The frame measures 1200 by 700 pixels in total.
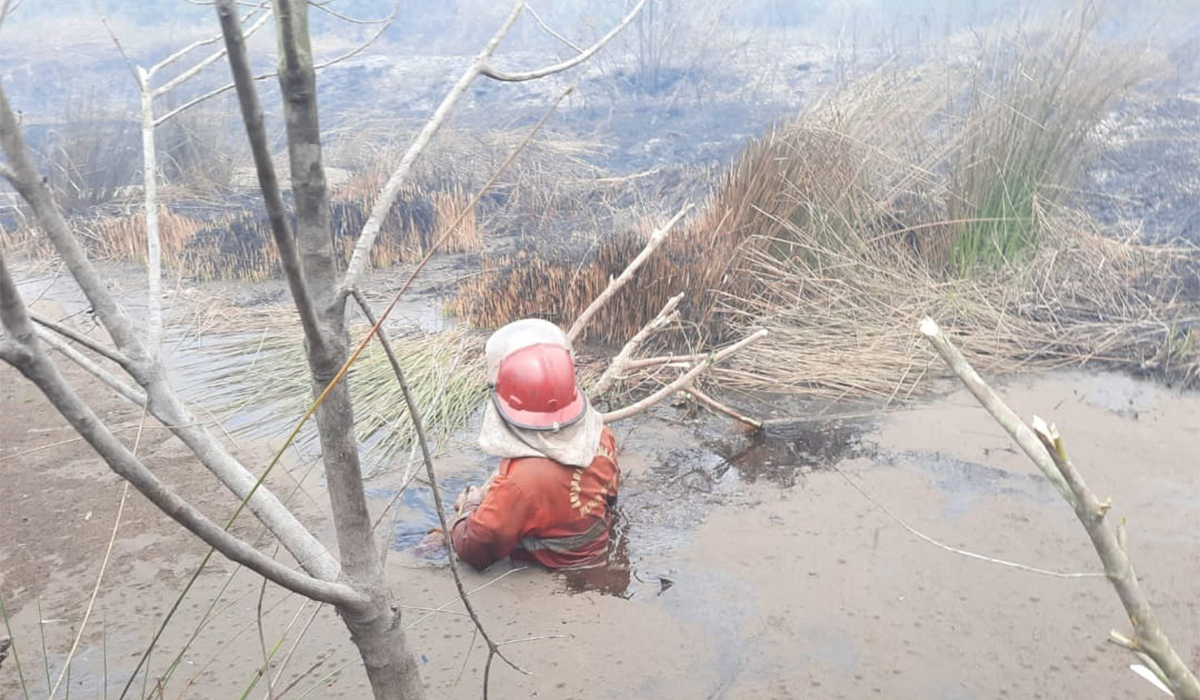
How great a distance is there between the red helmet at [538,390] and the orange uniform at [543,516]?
0.45ft

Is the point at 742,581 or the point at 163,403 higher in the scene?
the point at 163,403

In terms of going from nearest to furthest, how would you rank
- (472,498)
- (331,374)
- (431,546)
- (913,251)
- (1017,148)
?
(331,374)
(472,498)
(431,546)
(1017,148)
(913,251)

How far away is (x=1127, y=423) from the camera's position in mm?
4391

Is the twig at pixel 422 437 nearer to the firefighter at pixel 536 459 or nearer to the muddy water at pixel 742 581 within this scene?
the muddy water at pixel 742 581

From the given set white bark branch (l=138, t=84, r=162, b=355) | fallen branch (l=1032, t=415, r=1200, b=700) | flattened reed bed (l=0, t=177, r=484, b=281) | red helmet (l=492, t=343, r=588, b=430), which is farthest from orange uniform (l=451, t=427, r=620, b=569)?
flattened reed bed (l=0, t=177, r=484, b=281)

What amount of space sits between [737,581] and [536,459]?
818 mm

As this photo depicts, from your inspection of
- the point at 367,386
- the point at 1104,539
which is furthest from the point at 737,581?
the point at 367,386

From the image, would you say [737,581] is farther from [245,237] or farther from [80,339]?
[245,237]

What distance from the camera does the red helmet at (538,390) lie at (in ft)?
9.96

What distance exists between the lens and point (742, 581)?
3.20m

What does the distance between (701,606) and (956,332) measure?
9.94 feet

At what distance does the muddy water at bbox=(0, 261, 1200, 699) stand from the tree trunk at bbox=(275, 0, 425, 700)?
1.56 ft

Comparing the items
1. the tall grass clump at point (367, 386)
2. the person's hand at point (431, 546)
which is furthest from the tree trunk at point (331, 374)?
the tall grass clump at point (367, 386)

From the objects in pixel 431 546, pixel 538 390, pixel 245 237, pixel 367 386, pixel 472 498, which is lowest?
pixel 245 237
